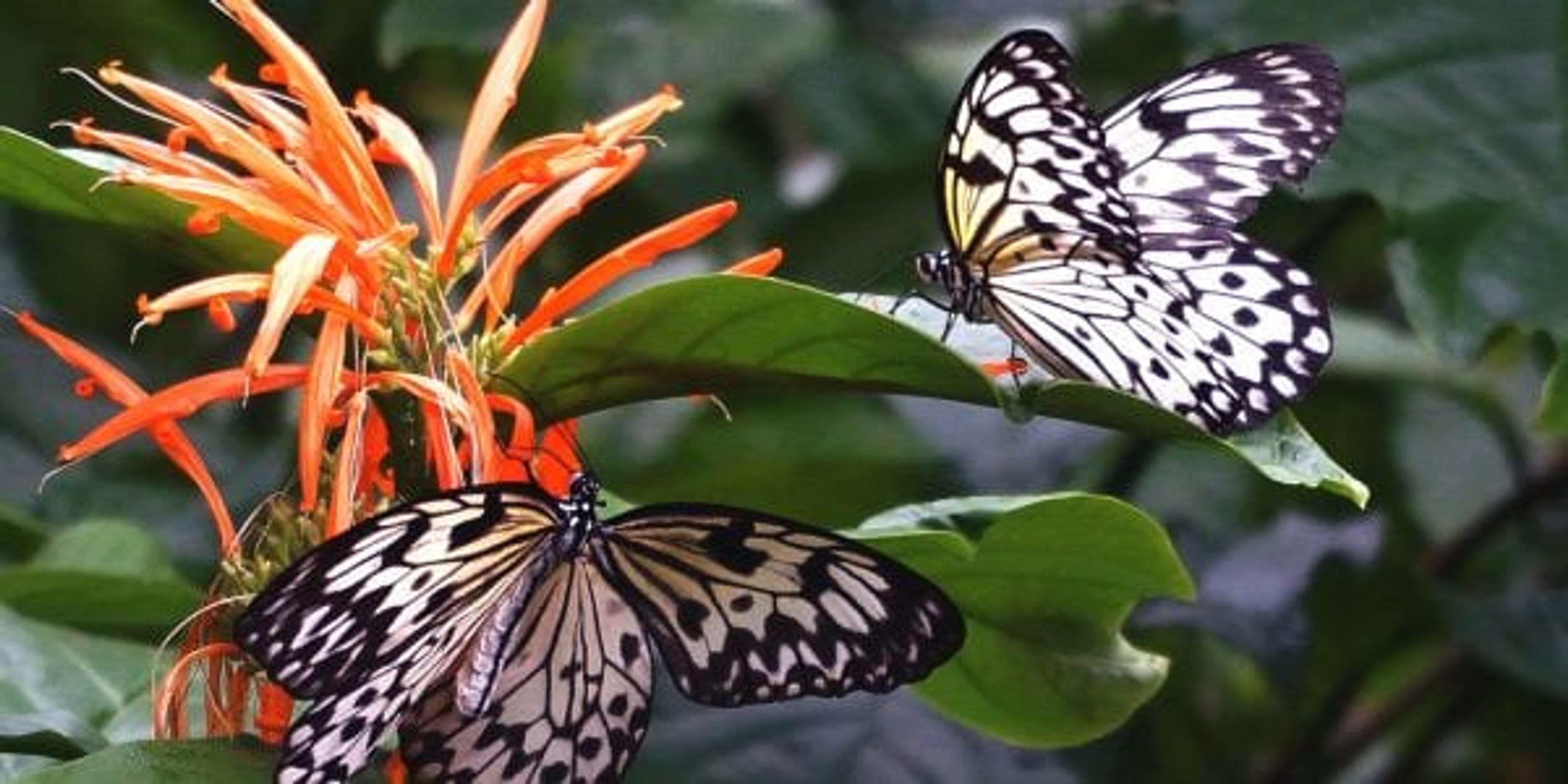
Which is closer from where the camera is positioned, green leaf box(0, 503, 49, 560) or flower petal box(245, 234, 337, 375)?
flower petal box(245, 234, 337, 375)

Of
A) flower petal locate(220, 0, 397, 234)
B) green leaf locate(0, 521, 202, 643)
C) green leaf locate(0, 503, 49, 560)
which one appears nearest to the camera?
flower petal locate(220, 0, 397, 234)

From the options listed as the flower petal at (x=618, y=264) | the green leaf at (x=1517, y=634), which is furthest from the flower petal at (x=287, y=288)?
the green leaf at (x=1517, y=634)

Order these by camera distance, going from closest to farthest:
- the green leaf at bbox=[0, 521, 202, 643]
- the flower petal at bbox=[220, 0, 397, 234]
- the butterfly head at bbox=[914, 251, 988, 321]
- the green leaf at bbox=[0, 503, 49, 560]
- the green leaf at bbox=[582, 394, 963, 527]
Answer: the flower petal at bbox=[220, 0, 397, 234] < the butterfly head at bbox=[914, 251, 988, 321] < the green leaf at bbox=[0, 521, 202, 643] < the green leaf at bbox=[0, 503, 49, 560] < the green leaf at bbox=[582, 394, 963, 527]

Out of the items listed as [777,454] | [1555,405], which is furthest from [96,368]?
[777,454]

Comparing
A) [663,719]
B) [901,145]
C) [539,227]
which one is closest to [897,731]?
[663,719]

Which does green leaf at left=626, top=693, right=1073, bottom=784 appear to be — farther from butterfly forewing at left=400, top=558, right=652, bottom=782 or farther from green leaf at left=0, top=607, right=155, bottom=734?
butterfly forewing at left=400, top=558, right=652, bottom=782

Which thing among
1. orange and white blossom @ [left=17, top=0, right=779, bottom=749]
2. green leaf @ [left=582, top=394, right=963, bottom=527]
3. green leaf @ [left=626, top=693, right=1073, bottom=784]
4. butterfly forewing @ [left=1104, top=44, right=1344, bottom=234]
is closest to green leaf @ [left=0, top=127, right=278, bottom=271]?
orange and white blossom @ [left=17, top=0, right=779, bottom=749]
